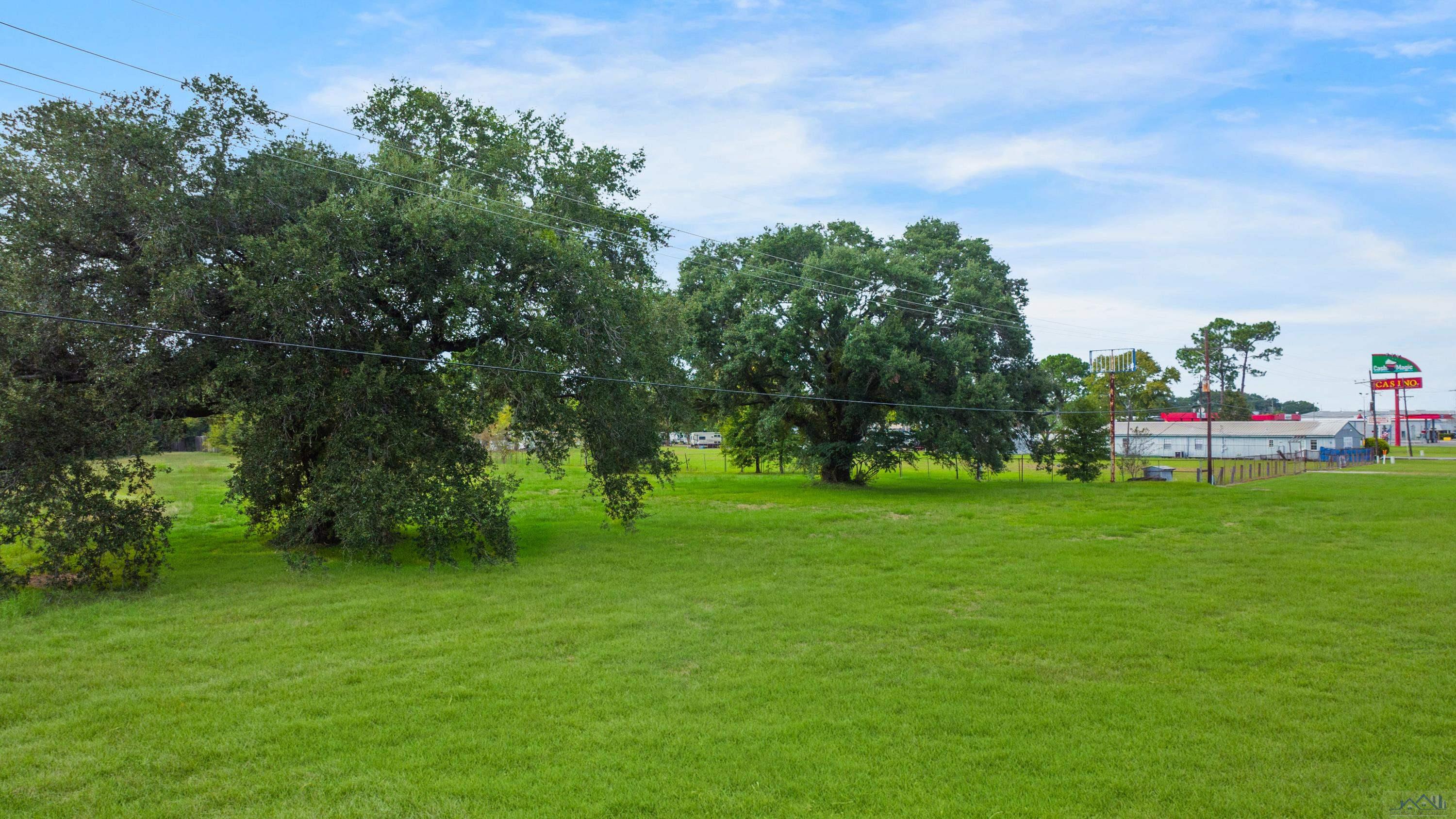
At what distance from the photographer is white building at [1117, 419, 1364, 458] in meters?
72.7

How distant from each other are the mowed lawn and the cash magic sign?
8807 centimetres

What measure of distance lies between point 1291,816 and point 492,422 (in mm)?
12942

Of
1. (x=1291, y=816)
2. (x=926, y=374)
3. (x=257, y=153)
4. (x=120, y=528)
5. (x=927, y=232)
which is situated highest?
(x=927, y=232)

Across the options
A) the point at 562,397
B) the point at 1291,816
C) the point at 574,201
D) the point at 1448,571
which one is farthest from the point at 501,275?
the point at 1448,571

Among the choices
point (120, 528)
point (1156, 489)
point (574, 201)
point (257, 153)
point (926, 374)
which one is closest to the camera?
point (120, 528)

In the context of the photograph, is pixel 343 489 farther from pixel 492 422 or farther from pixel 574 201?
pixel 574 201

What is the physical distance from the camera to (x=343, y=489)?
1363cm

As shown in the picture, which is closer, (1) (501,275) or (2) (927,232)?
(1) (501,275)

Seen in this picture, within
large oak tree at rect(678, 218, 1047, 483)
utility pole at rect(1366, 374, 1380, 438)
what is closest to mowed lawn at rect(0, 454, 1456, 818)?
large oak tree at rect(678, 218, 1047, 483)

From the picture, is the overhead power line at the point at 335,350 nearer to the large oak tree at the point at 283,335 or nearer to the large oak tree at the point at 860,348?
the large oak tree at the point at 283,335

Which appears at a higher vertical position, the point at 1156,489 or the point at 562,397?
the point at 562,397

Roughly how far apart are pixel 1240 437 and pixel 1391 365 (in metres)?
26.2

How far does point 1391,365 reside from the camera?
85.0 m

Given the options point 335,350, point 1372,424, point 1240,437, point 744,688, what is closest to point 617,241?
point 335,350
